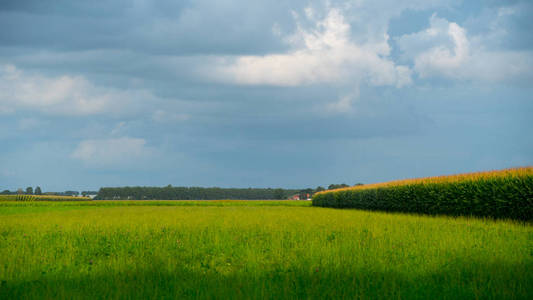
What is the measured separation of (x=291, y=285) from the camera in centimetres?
700

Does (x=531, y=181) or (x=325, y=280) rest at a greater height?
(x=531, y=181)

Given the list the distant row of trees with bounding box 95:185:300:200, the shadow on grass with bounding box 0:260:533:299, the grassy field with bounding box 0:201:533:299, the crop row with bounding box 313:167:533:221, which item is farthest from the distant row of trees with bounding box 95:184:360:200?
the shadow on grass with bounding box 0:260:533:299

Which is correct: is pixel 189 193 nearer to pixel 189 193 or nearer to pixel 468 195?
pixel 189 193

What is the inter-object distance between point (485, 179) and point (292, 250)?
571 inches

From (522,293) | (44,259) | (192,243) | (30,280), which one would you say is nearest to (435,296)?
(522,293)

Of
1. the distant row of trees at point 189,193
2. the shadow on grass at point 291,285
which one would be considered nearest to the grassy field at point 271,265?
the shadow on grass at point 291,285

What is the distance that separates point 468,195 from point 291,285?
1731cm

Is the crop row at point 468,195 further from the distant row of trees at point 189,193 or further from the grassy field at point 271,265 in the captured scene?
the distant row of trees at point 189,193

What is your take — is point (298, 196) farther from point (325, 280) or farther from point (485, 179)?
point (325, 280)

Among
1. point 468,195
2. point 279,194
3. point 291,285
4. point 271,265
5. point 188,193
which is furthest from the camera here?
point 188,193

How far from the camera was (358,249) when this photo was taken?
32.4 ft

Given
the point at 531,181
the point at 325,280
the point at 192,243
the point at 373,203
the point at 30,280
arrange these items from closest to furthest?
the point at 325,280 → the point at 30,280 → the point at 192,243 → the point at 531,181 → the point at 373,203

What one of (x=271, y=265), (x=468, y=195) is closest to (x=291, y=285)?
(x=271, y=265)

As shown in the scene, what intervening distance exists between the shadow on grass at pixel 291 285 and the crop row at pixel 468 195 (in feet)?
37.1
